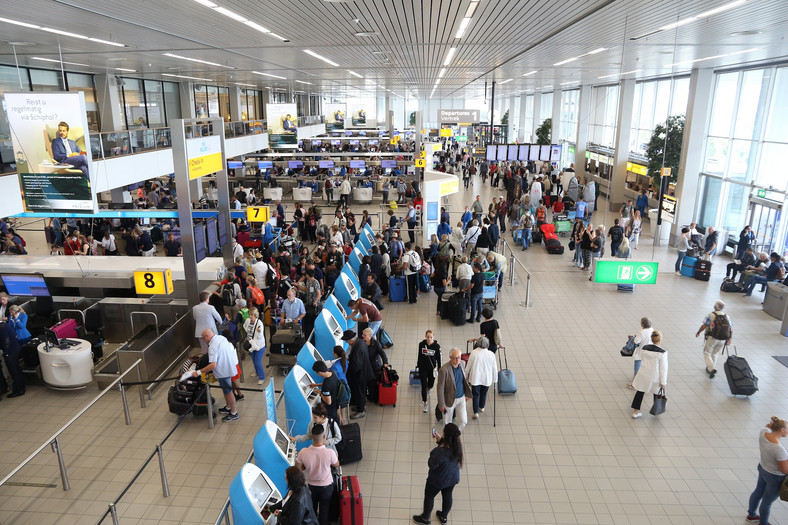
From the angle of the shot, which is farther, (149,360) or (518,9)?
(149,360)

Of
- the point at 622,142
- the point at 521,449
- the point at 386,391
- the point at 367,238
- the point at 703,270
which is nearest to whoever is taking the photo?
the point at 521,449

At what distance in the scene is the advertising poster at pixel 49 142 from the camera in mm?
7637

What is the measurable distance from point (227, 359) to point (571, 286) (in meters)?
9.67

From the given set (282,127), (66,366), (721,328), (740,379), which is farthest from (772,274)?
(282,127)

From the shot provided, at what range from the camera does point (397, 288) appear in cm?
1262

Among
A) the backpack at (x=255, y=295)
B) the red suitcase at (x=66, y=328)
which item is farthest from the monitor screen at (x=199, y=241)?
the red suitcase at (x=66, y=328)

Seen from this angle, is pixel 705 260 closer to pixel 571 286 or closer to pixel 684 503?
pixel 571 286

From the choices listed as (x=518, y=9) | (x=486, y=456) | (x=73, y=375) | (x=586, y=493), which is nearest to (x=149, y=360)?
(x=73, y=375)

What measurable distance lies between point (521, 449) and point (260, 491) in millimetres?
3658

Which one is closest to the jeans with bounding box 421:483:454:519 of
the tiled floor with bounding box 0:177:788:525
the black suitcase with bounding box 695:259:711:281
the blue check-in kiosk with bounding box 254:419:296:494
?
the tiled floor with bounding box 0:177:788:525

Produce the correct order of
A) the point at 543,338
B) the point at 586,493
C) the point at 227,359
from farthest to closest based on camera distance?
the point at 543,338 → the point at 227,359 → the point at 586,493

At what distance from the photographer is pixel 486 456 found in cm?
684

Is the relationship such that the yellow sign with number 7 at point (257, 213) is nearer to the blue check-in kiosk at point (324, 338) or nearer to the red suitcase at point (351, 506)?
the blue check-in kiosk at point (324, 338)

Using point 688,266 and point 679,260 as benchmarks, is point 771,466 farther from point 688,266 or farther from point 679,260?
point 679,260
